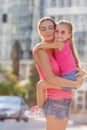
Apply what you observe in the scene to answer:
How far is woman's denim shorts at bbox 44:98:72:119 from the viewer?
454 centimetres

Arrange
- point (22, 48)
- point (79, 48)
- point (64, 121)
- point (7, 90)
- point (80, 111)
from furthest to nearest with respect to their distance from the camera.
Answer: point (22, 48)
point (79, 48)
point (80, 111)
point (7, 90)
point (64, 121)

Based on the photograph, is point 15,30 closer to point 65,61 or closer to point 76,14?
point 76,14

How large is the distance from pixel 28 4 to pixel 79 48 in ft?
26.6

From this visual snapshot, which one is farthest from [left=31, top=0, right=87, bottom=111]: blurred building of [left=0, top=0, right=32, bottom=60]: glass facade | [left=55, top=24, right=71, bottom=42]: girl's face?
[left=55, top=24, right=71, bottom=42]: girl's face

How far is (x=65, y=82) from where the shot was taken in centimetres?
456

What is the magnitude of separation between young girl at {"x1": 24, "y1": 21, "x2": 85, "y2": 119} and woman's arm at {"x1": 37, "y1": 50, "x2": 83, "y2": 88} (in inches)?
1.8

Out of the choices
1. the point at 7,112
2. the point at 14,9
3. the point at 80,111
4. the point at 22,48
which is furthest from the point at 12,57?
the point at 7,112

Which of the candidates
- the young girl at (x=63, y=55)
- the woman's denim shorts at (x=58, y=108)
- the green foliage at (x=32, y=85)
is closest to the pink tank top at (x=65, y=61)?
the young girl at (x=63, y=55)

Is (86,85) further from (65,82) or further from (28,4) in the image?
(65,82)

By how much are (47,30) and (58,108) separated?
626 mm

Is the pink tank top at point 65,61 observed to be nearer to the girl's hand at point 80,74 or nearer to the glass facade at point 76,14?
the girl's hand at point 80,74

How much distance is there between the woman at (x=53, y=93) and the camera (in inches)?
177

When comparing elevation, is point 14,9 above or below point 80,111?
above

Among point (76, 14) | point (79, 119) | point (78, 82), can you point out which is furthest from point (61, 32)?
point (76, 14)
